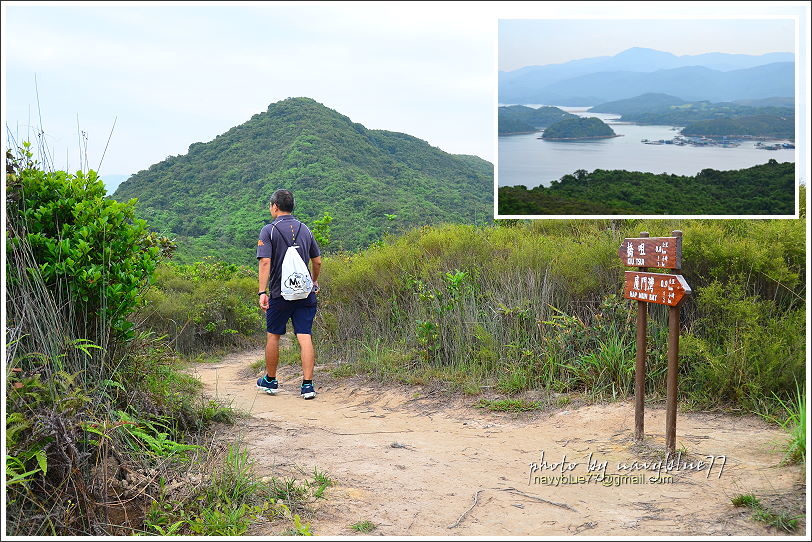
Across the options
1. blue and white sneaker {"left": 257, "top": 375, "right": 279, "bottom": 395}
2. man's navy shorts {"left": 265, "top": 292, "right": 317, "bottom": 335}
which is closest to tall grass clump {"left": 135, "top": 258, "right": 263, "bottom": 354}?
blue and white sneaker {"left": 257, "top": 375, "right": 279, "bottom": 395}

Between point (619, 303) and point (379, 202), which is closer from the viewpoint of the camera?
point (619, 303)

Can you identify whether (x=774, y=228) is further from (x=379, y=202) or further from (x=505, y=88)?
(x=379, y=202)

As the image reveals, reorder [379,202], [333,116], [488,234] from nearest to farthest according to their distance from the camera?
1. [488,234]
2. [379,202]
3. [333,116]

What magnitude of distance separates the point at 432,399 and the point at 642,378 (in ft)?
7.58

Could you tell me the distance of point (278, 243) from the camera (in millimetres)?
6750

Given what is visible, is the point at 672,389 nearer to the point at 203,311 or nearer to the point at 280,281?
the point at 280,281

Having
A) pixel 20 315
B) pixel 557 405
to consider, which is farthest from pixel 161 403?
pixel 557 405

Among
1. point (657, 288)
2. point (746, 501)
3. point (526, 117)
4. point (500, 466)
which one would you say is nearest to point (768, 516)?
point (746, 501)

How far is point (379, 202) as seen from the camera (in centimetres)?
2872

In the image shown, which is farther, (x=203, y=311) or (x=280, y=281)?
(x=203, y=311)

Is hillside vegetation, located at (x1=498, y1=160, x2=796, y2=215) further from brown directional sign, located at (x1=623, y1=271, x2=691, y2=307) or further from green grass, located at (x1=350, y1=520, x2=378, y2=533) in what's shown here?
green grass, located at (x1=350, y1=520, x2=378, y2=533)

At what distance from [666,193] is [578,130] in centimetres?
109

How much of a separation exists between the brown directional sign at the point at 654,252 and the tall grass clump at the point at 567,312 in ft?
3.94

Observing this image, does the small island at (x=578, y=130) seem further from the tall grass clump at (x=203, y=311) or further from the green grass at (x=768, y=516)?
the tall grass clump at (x=203, y=311)
